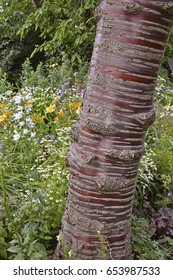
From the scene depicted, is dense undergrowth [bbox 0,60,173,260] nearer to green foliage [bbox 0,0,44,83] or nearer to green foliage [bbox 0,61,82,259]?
green foliage [bbox 0,61,82,259]

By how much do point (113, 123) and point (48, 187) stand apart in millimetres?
961

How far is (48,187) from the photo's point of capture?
8.52ft

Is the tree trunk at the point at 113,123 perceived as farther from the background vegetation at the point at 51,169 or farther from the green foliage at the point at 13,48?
the green foliage at the point at 13,48

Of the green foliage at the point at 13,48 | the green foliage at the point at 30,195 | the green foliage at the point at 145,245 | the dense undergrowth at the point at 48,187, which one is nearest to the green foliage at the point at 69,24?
the dense undergrowth at the point at 48,187

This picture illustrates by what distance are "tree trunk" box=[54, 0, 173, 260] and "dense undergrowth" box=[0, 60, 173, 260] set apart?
28cm

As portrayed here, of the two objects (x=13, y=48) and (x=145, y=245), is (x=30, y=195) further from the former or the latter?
(x=13, y=48)

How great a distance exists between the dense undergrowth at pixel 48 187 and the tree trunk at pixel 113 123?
0.28 m

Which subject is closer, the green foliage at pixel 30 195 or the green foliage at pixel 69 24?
the green foliage at pixel 30 195

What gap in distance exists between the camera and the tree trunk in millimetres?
1682

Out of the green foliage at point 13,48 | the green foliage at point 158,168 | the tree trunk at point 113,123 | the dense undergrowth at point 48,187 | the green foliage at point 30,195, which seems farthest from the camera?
the green foliage at point 13,48

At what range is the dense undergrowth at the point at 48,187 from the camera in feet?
7.52

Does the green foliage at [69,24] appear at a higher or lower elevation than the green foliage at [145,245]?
higher

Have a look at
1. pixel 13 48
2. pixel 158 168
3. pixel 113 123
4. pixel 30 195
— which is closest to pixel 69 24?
pixel 13 48

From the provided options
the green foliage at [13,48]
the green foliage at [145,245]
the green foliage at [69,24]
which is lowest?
the green foliage at [13,48]
